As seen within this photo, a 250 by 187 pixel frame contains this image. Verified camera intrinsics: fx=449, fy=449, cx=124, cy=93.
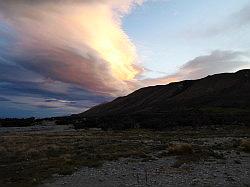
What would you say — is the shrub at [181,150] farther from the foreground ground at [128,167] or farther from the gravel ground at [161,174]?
the gravel ground at [161,174]

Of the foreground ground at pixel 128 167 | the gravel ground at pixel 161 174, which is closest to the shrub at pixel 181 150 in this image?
the foreground ground at pixel 128 167

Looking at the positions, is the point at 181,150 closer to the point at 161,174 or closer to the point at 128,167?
the point at 128,167

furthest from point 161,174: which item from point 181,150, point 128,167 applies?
point 181,150

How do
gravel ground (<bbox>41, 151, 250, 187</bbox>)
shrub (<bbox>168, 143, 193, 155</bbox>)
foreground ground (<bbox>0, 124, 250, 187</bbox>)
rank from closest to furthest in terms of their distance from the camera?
gravel ground (<bbox>41, 151, 250, 187</bbox>)
foreground ground (<bbox>0, 124, 250, 187</bbox>)
shrub (<bbox>168, 143, 193, 155</bbox>)

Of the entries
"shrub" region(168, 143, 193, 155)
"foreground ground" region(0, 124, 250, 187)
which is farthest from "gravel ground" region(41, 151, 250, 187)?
"shrub" region(168, 143, 193, 155)

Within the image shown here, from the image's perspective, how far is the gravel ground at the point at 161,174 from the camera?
29.6m

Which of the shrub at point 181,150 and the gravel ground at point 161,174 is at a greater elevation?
the shrub at point 181,150

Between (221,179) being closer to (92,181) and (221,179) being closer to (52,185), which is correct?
(92,181)

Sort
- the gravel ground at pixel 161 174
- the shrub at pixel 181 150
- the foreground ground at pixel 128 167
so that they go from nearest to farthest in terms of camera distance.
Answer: the gravel ground at pixel 161 174
the foreground ground at pixel 128 167
the shrub at pixel 181 150

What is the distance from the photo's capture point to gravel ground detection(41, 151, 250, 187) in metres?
29.6

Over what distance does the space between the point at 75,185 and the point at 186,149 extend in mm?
16660

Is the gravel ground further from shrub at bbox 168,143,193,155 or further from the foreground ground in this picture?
shrub at bbox 168,143,193,155

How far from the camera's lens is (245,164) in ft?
123

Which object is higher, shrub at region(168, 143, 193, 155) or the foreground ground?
shrub at region(168, 143, 193, 155)
